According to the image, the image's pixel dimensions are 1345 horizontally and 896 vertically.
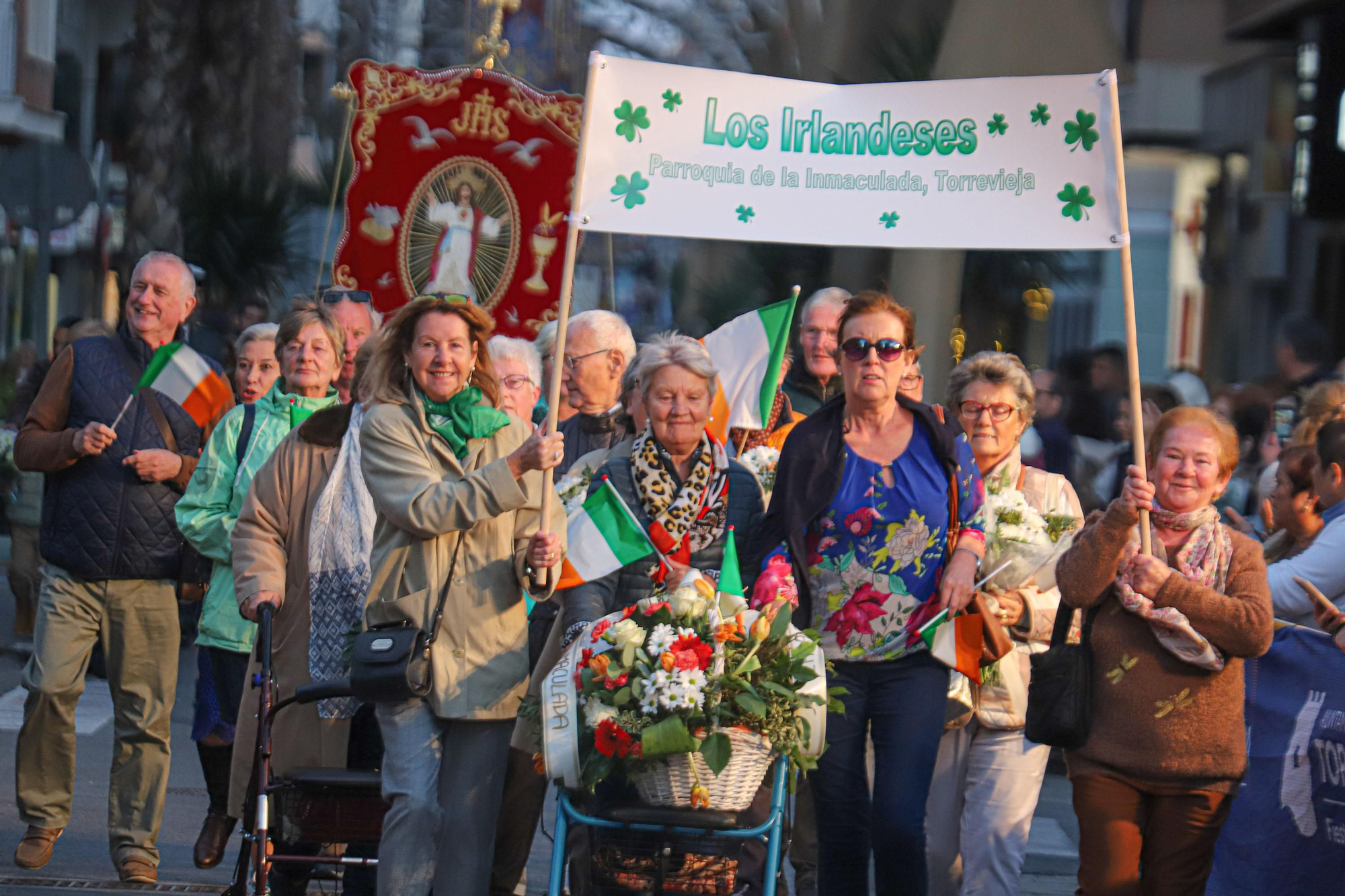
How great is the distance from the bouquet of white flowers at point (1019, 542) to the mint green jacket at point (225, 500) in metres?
2.55

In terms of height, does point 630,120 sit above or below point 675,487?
above

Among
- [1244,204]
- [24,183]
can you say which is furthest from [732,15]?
[24,183]

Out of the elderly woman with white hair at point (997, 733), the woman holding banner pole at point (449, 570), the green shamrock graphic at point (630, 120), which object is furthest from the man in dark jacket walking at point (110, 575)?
the elderly woman with white hair at point (997, 733)

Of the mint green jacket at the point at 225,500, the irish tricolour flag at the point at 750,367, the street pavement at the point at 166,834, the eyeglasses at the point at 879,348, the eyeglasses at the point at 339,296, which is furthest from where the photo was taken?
the eyeglasses at the point at 339,296

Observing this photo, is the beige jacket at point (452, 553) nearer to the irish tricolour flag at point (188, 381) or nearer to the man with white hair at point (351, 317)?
the irish tricolour flag at point (188, 381)

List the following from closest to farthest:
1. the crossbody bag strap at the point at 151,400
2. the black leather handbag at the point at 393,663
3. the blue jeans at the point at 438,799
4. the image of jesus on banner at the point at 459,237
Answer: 1. the black leather handbag at the point at 393,663
2. the blue jeans at the point at 438,799
3. the crossbody bag strap at the point at 151,400
4. the image of jesus on banner at the point at 459,237

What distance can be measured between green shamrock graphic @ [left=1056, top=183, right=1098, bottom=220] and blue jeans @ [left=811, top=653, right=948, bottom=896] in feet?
4.68

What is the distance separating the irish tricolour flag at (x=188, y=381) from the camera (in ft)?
22.3

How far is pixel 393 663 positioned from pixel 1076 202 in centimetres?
A: 247

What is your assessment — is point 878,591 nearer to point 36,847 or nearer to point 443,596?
point 443,596

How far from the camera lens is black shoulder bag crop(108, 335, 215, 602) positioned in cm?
684

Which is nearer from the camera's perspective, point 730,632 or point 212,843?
point 730,632

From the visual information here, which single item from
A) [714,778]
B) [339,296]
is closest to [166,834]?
[339,296]

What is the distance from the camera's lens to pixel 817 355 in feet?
24.4
